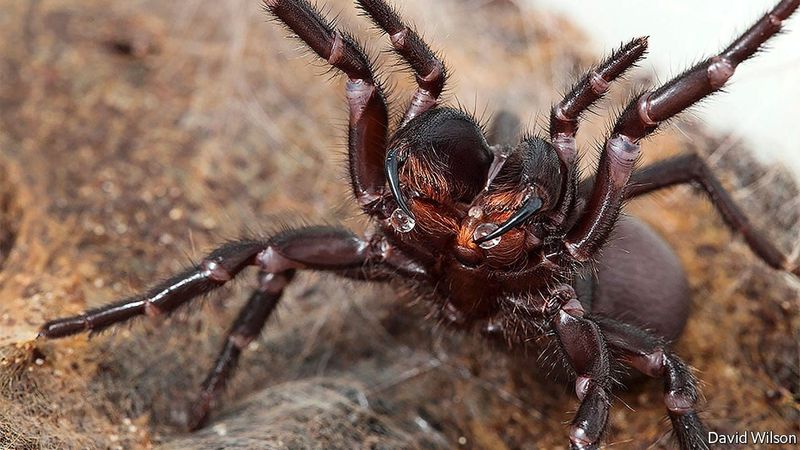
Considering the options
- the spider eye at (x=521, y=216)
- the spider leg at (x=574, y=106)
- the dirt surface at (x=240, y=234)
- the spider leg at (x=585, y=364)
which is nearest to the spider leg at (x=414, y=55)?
the dirt surface at (x=240, y=234)

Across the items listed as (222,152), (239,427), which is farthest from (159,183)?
(239,427)

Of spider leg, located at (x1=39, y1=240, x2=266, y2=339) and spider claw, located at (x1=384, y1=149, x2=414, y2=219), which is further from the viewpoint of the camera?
spider leg, located at (x1=39, y1=240, x2=266, y2=339)

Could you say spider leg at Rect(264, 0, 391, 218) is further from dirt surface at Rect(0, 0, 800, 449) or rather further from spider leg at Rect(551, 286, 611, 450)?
spider leg at Rect(551, 286, 611, 450)

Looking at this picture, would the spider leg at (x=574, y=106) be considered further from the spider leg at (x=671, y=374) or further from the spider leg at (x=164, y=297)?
the spider leg at (x=164, y=297)

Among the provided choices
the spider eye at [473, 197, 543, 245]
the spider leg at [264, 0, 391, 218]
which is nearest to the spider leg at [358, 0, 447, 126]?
the spider leg at [264, 0, 391, 218]

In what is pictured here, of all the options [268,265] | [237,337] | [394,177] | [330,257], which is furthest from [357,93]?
[237,337]

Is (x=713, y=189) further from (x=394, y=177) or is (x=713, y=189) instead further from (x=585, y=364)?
(x=394, y=177)
